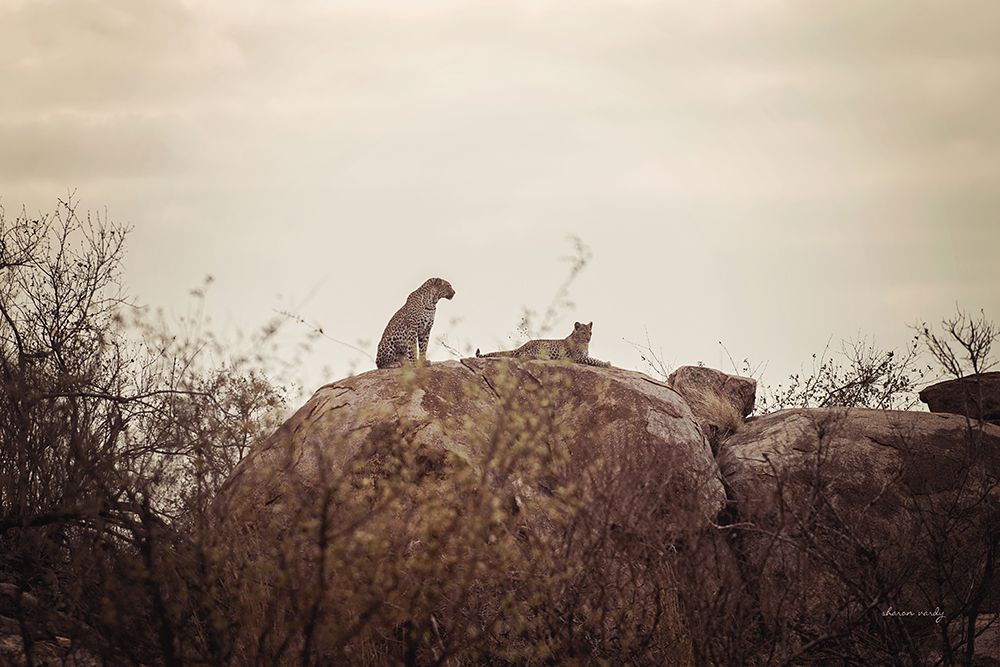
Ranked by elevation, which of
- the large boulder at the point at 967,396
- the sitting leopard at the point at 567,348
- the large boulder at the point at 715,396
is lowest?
the large boulder at the point at 967,396

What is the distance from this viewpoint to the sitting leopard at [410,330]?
14133mm

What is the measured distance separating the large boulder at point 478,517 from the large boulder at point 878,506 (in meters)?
0.85

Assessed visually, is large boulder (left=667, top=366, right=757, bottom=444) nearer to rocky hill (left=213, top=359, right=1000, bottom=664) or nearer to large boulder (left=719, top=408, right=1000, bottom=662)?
rocky hill (left=213, top=359, right=1000, bottom=664)

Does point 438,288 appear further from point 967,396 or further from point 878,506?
point 967,396

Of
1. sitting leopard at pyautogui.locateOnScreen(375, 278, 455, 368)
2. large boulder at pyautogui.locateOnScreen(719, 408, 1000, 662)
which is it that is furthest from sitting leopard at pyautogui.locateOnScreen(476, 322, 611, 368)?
large boulder at pyautogui.locateOnScreen(719, 408, 1000, 662)

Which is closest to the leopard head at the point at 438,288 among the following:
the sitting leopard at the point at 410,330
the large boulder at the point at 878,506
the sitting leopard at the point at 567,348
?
the sitting leopard at the point at 410,330

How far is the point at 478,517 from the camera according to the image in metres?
7.07

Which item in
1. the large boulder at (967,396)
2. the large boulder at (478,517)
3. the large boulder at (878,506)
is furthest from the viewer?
the large boulder at (967,396)

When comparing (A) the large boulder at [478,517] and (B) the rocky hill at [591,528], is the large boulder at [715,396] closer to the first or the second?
(B) the rocky hill at [591,528]

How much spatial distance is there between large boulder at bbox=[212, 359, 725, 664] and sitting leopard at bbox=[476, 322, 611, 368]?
4.93 ft

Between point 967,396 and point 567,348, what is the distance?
5264mm

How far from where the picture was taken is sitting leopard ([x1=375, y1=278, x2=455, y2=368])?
14133 mm

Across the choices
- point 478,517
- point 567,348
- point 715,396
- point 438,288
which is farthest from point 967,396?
point 478,517

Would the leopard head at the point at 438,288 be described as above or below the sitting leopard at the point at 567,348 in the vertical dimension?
above
